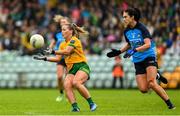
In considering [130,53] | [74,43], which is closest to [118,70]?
[74,43]

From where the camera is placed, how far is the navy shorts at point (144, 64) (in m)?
16.9

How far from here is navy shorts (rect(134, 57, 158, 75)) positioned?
16922mm

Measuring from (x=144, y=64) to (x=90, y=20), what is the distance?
16613 millimetres

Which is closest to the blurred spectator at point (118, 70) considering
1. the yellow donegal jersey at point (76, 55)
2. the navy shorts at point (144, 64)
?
the navy shorts at point (144, 64)

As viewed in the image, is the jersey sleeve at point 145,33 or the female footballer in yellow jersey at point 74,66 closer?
the female footballer in yellow jersey at point 74,66

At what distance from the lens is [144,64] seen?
17031 millimetres

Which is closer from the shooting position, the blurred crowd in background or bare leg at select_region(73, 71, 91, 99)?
bare leg at select_region(73, 71, 91, 99)

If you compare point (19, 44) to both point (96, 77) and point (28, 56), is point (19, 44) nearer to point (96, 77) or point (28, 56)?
point (28, 56)

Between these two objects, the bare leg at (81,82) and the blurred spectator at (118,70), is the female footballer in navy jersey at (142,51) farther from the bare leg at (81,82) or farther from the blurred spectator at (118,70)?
the blurred spectator at (118,70)

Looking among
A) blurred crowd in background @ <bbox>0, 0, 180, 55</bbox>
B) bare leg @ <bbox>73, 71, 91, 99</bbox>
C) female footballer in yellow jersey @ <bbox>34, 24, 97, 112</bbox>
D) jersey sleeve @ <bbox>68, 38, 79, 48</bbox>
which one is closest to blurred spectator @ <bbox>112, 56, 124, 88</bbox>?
blurred crowd in background @ <bbox>0, 0, 180, 55</bbox>

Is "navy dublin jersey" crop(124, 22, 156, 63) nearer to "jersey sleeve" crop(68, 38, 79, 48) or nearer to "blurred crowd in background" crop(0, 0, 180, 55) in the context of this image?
"jersey sleeve" crop(68, 38, 79, 48)

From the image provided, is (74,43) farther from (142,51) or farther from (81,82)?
(142,51)

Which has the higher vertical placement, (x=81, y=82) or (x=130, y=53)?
(x=130, y=53)

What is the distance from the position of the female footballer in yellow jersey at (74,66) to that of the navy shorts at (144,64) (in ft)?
4.32
